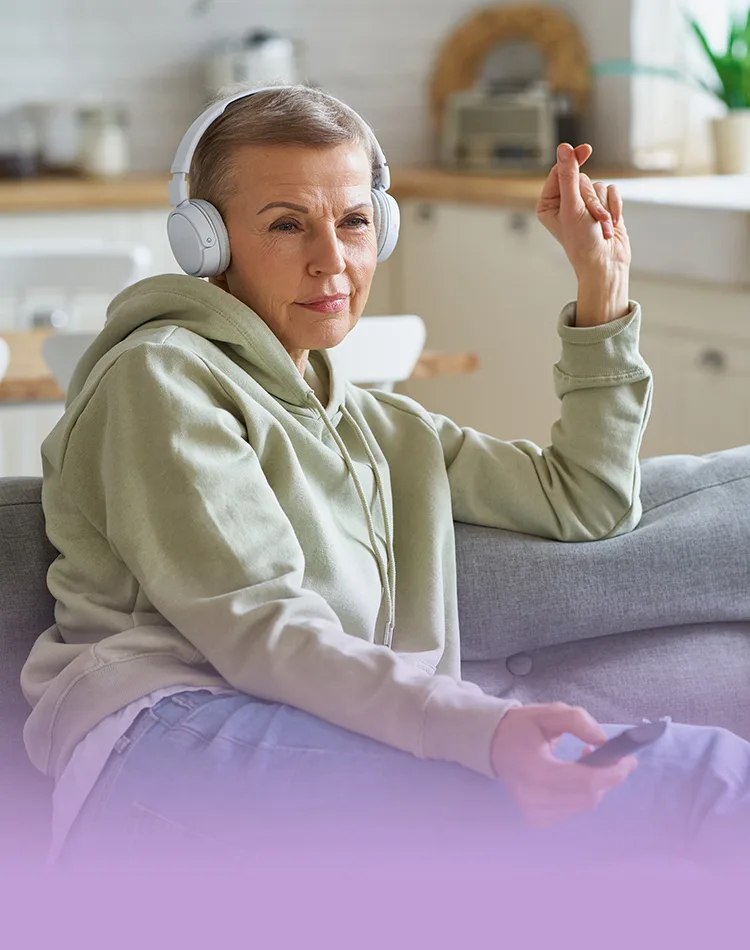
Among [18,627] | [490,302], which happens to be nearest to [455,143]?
[490,302]

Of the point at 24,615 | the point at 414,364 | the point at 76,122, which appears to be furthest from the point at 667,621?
the point at 76,122

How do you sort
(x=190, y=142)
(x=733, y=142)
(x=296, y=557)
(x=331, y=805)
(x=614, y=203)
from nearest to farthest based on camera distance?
(x=331, y=805) → (x=296, y=557) → (x=190, y=142) → (x=614, y=203) → (x=733, y=142)

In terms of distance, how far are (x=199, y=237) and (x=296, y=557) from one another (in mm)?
340

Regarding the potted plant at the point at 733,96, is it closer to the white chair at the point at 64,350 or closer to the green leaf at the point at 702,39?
the green leaf at the point at 702,39

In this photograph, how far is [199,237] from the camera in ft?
4.60

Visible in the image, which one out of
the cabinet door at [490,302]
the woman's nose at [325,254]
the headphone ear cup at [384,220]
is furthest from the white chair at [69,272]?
the woman's nose at [325,254]

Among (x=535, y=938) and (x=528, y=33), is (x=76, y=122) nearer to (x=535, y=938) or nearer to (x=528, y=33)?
(x=528, y=33)

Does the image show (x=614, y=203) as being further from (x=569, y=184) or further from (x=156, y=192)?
(x=156, y=192)

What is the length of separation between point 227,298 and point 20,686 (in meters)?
0.44

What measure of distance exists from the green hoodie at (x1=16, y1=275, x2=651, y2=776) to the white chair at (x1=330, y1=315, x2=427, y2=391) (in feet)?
2.79

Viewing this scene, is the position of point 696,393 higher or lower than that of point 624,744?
lower

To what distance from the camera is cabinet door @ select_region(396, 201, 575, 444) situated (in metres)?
3.90

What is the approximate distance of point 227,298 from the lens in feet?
4.65

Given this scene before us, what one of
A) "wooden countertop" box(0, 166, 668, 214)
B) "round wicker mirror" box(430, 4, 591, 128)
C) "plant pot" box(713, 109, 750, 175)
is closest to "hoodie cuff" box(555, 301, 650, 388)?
"wooden countertop" box(0, 166, 668, 214)
